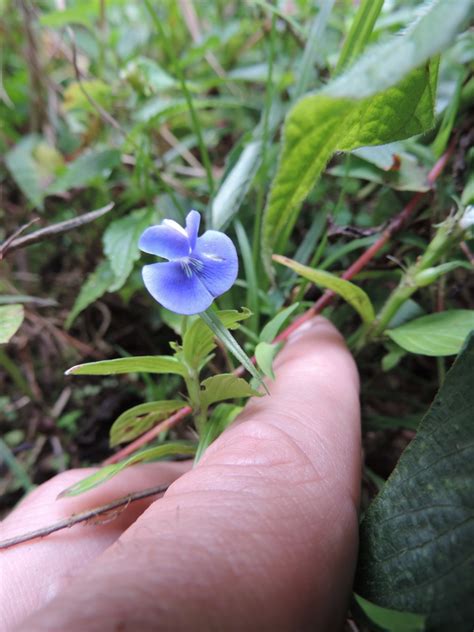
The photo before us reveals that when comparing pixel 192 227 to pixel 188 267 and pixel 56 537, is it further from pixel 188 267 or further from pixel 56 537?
pixel 56 537

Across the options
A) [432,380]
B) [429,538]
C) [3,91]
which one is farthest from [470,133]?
[3,91]

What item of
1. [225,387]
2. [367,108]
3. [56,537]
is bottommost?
[56,537]

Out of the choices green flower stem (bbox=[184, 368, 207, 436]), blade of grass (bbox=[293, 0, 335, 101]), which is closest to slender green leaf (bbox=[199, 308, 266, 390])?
green flower stem (bbox=[184, 368, 207, 436])

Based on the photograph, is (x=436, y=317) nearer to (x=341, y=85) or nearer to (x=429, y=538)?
(x=429, y=538)

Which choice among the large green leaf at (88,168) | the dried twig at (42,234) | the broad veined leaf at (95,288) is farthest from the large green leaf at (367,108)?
the large green leaf at (88,168)

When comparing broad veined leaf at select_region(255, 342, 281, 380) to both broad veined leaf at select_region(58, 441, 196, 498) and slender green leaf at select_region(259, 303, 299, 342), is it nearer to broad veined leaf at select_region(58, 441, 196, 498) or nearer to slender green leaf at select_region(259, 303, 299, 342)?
slender green leaf at select_region(259, 303, 299, 342)

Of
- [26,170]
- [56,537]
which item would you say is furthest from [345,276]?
[26,170]
